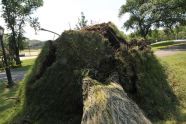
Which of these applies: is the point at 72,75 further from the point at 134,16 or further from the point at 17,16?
the point at 134,16

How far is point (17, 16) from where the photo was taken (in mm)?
44250

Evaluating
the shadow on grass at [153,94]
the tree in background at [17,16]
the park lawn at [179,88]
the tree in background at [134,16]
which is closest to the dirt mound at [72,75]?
the shadow on grass at [153,94]

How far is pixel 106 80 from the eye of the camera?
6691mm

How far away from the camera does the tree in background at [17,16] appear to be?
139 ft

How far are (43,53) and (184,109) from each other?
3.35 m

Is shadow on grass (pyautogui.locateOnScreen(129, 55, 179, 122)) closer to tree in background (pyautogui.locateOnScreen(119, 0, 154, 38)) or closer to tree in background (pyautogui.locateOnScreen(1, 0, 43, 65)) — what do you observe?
tree in background (pyautogui.locateOnScreen(1, 0, 43, 65))

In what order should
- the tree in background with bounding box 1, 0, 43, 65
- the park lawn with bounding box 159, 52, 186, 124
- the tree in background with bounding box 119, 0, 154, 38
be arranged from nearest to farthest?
the park lawn with bounding box 159, 52, 186, 124
the tree in background with bounding box 1, 0, 43, 65
the tree in background with bounding box 119, 0, 154, 38

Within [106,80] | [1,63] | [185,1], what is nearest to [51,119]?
[106,80]

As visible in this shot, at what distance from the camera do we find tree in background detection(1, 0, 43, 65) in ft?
139

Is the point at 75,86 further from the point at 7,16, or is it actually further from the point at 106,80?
the point at 7,16

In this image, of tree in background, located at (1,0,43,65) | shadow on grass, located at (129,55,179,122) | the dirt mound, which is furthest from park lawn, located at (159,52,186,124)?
tree in background, located at (1,0,43,65)

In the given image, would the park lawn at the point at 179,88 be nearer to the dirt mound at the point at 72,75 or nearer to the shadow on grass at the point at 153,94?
the shadow on grass at the point at 153,94

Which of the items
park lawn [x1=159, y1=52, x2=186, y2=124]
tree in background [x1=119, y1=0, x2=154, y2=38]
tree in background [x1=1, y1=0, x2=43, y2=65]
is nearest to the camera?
park lawn [x1=159, y1=52, x2=186, y2=124]

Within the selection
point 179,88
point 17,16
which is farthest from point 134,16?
point 179,88
